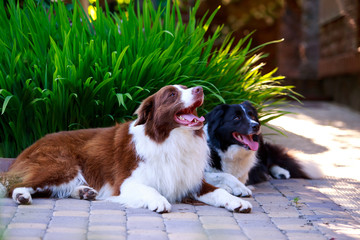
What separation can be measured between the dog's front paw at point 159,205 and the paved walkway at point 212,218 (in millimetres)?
57

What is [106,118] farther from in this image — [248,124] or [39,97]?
[248,124]

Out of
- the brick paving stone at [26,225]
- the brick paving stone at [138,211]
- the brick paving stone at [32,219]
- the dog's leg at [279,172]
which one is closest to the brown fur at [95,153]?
the brick paving stone at [138,211]

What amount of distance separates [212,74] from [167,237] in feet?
10.5

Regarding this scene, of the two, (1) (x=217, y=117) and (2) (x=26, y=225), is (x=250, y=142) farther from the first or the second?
(2) (x=26, y=225)

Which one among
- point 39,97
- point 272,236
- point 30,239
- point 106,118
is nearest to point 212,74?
point 106,118

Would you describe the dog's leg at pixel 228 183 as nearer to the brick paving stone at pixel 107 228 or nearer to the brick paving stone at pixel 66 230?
the brick paving stone at pixel 107 228

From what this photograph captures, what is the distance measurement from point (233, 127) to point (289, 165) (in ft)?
4.59

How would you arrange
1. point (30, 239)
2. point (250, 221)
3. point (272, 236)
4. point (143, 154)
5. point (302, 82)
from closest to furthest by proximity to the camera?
point (30, 239), point (272, 236), point (250, 221), point (143, 154), point (302, 82)

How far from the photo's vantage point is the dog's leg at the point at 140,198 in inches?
180

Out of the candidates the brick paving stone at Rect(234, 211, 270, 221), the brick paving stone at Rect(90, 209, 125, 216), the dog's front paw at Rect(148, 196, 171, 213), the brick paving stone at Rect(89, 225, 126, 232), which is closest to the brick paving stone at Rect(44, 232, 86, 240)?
the brick paving stone at Rect(89, 225, 126, 232)

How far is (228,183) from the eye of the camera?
540 cm

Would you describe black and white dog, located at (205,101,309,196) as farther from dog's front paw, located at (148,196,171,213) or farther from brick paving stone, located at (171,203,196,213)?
dog's front paw, located at (148,196,171,213)

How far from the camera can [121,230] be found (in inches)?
157

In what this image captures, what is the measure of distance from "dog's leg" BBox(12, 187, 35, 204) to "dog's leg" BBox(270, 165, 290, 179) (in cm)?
284
